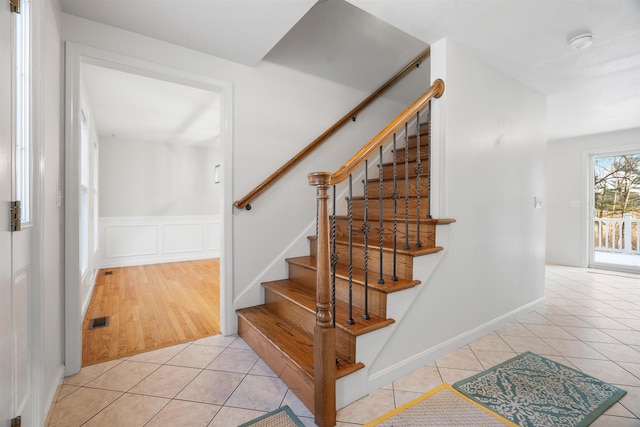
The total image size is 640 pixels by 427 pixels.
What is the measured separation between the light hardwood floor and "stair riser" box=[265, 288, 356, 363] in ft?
1.84

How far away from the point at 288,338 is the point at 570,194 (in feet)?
18.6

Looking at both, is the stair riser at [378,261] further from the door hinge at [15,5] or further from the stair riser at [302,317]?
the door hinge at [15,5]

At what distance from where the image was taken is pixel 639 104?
11.1ft

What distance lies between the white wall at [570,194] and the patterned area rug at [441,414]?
16.4 feet

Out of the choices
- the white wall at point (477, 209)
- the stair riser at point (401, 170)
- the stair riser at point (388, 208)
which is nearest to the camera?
the white wall at point (477, 209)

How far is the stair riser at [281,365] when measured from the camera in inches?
59.0

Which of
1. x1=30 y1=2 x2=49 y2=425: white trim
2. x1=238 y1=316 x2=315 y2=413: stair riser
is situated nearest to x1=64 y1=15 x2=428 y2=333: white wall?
Answer: x1=238 y1=316 x2=315 y2=413: stair riser

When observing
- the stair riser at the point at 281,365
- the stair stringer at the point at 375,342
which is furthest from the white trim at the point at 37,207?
the stair stringer at the point at 375,342

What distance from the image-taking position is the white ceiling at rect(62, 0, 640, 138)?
1.71m

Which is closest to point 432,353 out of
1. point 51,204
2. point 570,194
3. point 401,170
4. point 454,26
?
point 401,170

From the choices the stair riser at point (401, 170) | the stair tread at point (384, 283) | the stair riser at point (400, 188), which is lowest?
the stair tread at point (384, 283)

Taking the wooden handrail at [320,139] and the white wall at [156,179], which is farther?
the white wall at [156,179]

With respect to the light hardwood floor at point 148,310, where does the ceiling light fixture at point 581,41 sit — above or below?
above

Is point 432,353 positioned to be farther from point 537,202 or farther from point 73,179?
point 73,179
